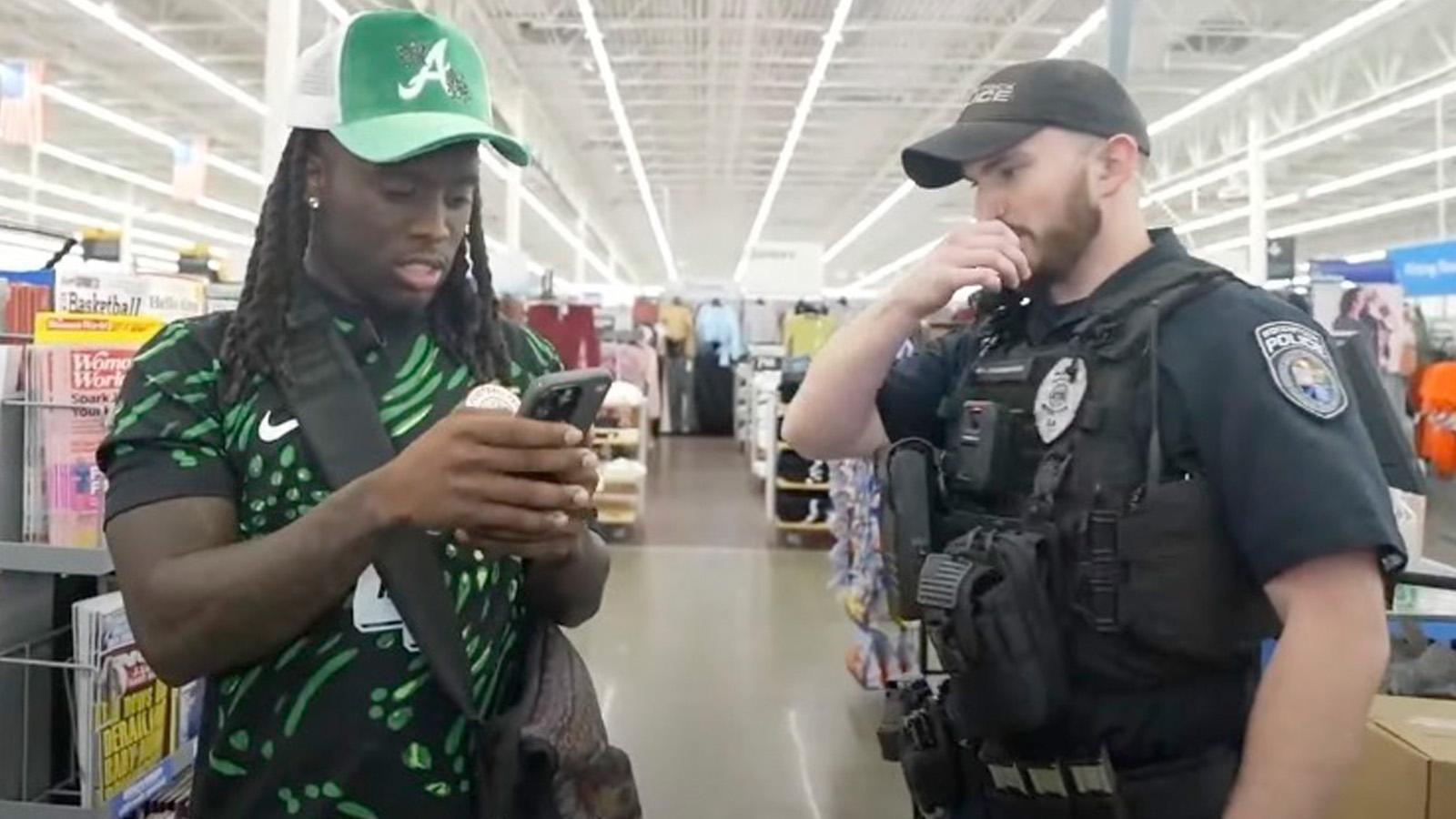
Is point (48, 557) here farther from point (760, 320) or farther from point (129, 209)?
point (129, 209)

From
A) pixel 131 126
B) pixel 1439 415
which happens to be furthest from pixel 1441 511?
pixel 131 126

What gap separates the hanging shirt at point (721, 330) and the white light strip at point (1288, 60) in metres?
5.84

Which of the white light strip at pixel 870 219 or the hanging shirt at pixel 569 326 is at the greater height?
the white light strip at pixel 870 219

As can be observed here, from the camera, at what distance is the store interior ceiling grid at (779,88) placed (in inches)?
433

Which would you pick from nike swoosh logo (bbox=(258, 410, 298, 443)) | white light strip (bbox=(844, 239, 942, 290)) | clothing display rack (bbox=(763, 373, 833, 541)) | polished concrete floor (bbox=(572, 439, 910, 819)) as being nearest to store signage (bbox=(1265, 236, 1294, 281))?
clothing display rack (bbox=(763, 373, 833, 541))

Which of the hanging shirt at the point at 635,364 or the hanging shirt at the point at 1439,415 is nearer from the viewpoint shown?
the hanging shirt at the point at 1439,415

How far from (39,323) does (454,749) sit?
135cm

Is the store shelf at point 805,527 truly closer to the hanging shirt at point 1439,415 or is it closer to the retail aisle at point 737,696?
the retail aisle at point 737,696

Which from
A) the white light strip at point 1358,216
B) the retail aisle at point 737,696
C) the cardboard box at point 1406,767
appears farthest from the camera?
the white light strip at point 1358,216

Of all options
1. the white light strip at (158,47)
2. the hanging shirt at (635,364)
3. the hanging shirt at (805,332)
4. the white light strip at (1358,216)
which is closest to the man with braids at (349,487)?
the white light strip at (158,47)

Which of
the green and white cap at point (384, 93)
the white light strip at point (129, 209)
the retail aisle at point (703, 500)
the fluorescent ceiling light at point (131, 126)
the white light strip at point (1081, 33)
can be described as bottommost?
the retail aisle at point (703, 500)

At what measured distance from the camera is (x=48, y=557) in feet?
6.56

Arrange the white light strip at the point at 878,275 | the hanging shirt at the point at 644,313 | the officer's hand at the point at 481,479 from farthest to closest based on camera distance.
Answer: the white light strip at the point at 878,275
the hanging shirt at the point at 644,313
the officer's hand at the point at 481,479

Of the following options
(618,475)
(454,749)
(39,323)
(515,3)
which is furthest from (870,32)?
(454,749)
